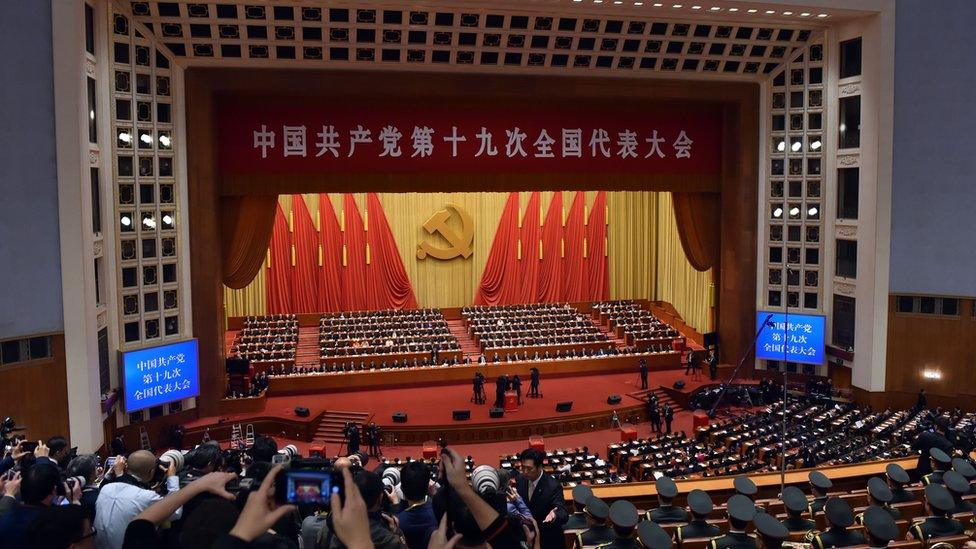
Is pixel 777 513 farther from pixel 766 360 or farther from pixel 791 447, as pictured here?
pixel 766 360

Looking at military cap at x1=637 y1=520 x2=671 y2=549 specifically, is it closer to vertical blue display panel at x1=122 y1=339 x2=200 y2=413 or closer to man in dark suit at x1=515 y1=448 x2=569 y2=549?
man in dark suit at x1=515 y1=448 x2=569 y2=549

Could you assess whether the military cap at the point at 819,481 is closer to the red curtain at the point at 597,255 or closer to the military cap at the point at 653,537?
the military cap at the point at 653,537

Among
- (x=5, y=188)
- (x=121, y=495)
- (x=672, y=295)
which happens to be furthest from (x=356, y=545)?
(x=672, y=295)

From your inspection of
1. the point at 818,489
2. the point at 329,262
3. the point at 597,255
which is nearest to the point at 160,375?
the point at 329,262

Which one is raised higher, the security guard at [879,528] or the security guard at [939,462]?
the security guard at [879,528]

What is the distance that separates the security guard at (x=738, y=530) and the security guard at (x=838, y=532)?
60 cm

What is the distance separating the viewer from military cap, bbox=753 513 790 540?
4.67 m

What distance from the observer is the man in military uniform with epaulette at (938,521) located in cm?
548

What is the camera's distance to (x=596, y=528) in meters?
5.11

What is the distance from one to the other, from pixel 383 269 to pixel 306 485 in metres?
22.7

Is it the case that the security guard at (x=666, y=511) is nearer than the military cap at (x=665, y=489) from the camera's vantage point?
Yes

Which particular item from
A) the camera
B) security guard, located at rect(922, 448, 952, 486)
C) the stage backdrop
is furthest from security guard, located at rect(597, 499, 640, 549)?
the stage backdrop

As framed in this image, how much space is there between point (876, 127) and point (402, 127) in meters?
9.12

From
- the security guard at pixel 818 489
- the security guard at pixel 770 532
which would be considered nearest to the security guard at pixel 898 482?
the security guard at pixel 818 489
